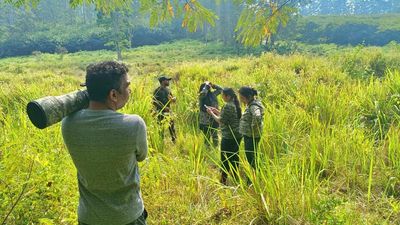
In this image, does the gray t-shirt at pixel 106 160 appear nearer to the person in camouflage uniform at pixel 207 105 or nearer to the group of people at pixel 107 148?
the group of people at pixel 107 148

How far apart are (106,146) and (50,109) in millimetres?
329

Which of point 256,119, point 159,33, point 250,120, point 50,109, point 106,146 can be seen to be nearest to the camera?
point 50,109

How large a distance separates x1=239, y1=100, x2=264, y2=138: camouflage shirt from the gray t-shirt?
2.58 metres

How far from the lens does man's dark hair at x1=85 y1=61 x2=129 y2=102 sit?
1.71m

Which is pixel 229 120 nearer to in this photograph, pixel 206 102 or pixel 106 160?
pixel 206 102

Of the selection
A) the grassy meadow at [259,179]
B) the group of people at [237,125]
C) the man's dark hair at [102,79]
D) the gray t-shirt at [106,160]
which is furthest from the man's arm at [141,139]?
the group of people at [237,125]

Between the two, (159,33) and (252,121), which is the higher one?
(159,33)

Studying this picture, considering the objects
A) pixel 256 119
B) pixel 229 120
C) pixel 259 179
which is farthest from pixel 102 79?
pixel 229 120

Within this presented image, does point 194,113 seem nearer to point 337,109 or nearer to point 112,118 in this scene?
point 337,109

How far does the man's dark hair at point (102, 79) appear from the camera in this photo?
1.71 metres

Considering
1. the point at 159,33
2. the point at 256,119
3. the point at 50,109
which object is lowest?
the point at 256,119

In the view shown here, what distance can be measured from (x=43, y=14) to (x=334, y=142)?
7355cm

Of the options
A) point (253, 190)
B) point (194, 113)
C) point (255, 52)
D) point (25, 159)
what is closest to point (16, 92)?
point (194, 113)

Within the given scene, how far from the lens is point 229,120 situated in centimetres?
471
